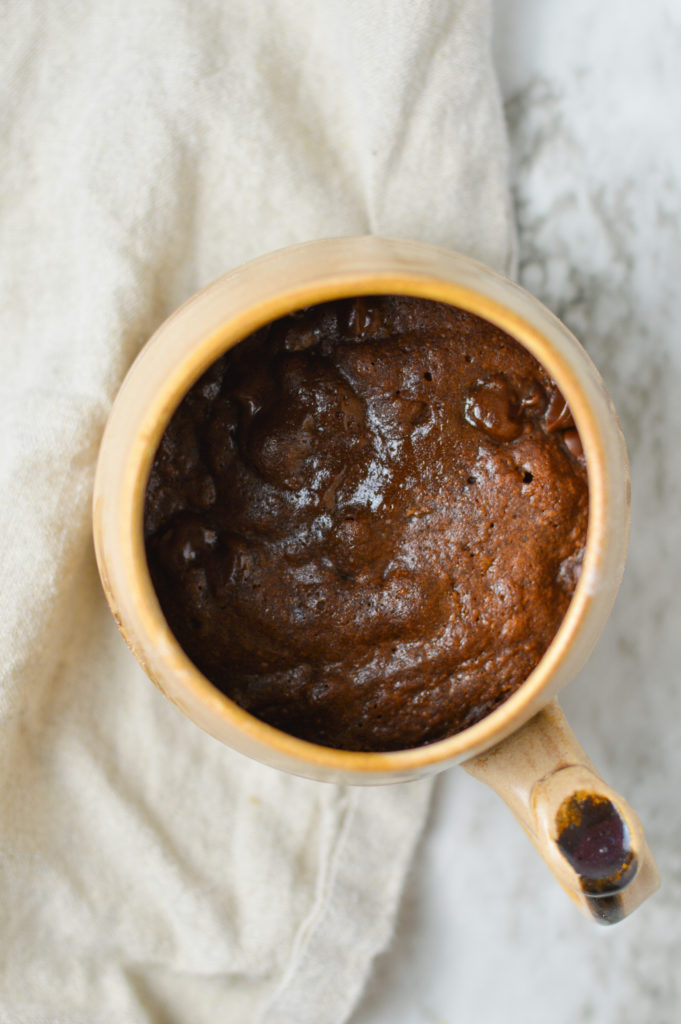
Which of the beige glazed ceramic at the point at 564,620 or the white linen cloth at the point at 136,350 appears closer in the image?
the beige glazed ceramic at the point at 564,620

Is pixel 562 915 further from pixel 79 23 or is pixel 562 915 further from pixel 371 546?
pixel 79 23

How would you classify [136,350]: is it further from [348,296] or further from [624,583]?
[624,583]

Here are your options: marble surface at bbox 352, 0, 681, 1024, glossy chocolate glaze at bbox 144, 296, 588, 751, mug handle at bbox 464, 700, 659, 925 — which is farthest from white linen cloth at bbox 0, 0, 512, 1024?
mug handle at bbox 464, 700, 659, 925

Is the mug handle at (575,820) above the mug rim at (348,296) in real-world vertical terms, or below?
→ below

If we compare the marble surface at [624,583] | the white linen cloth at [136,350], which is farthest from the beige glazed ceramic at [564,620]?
the marble surface at [624,583]

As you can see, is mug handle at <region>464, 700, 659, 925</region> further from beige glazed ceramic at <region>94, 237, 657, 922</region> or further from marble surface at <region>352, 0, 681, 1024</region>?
marble surface at <region>352, 0, 681, 1024</region>

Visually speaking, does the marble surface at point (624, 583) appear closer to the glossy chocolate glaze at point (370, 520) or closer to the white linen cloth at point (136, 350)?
the white linen cloth at point (136, 350)

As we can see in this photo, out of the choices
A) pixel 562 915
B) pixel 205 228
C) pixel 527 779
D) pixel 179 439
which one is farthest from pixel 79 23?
pixel 562 915
